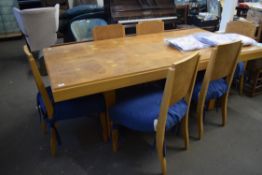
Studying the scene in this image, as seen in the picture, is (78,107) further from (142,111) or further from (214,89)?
(214,89)

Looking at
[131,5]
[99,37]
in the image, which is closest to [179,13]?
[131,5]

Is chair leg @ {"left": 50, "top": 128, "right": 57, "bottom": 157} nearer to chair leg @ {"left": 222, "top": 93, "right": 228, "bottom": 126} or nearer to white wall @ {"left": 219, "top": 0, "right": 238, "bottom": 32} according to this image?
chair leg @ {"left": 222, "top": 93, "right": 228, "bottom": 126}

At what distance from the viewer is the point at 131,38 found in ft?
7.16

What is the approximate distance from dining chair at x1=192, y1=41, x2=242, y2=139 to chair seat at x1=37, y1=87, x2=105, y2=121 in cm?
77

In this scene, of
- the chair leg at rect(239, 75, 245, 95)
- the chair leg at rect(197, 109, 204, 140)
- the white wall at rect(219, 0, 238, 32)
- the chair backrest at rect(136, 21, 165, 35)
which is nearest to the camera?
the chair leg at rect(197, 109, 204, 140)

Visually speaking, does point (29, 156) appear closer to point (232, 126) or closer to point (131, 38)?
point (131, 38)

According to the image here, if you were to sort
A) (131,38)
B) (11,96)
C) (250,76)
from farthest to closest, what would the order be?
1. (11,96)
2. (250,76)
3. (131,38)

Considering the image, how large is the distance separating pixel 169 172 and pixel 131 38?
131 centimetres

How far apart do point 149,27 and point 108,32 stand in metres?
0.48

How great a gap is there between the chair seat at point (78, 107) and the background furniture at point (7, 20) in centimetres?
402

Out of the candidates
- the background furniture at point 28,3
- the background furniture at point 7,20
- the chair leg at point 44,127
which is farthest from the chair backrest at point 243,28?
the background furniture at point 7,20

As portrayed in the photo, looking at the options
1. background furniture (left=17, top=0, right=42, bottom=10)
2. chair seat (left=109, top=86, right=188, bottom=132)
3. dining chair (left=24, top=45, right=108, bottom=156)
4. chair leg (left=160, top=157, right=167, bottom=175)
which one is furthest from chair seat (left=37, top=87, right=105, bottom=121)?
background furniture (left=17, top=0, right=42, bottom=10)

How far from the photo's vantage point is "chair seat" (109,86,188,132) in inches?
54.1

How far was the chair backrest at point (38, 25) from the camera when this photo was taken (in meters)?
3.06
